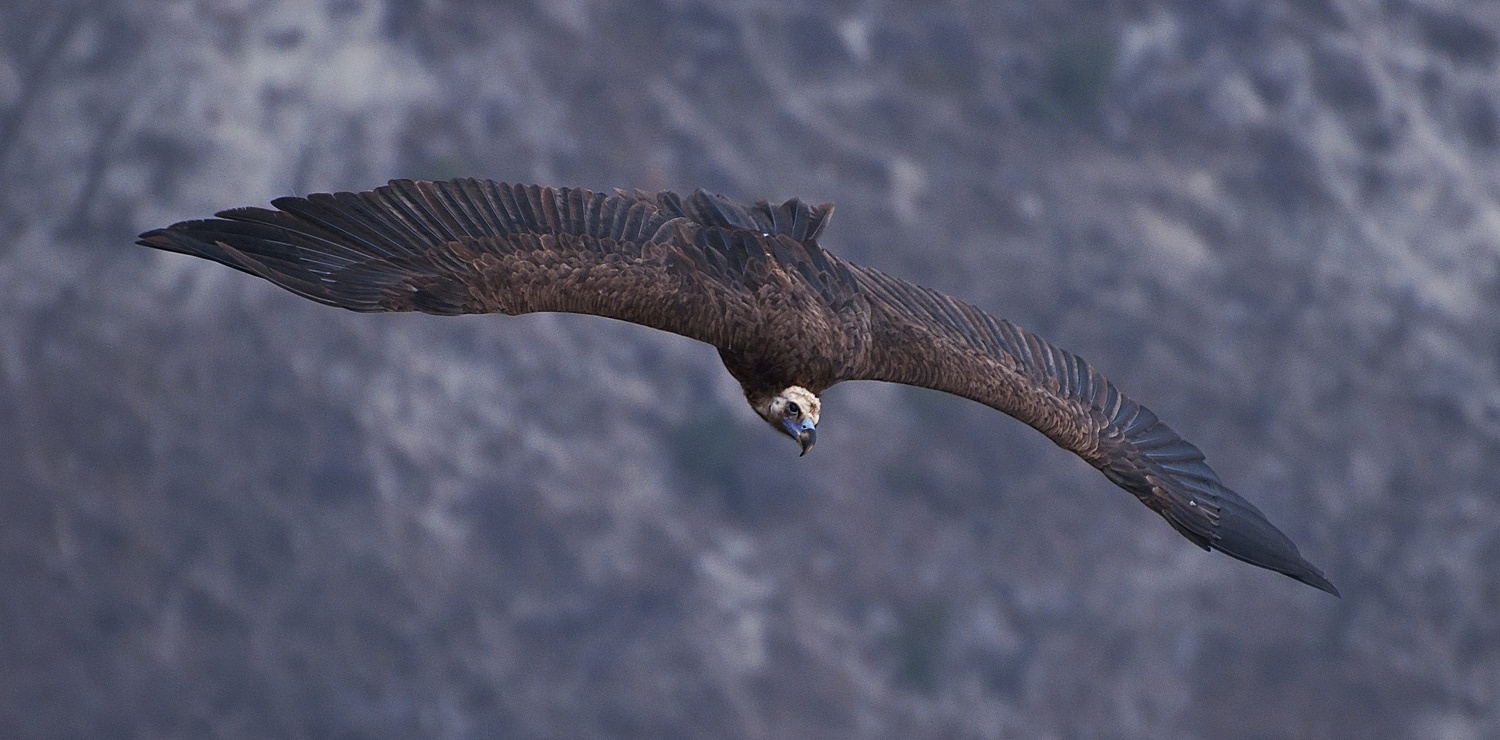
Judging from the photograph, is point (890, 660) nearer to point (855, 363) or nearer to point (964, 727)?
point (964, 727)

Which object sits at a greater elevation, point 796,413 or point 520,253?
point 796,413

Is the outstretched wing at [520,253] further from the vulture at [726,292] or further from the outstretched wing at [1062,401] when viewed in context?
the outstretched wing at [1062,401]

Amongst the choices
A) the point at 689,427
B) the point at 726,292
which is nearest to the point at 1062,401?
the point at 726,292

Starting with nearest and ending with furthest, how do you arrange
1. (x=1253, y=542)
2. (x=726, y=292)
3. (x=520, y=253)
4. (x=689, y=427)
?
(x=520, y=253)
(x=726, y=292)
(x=1253, y=542)
(x=689, y=427)

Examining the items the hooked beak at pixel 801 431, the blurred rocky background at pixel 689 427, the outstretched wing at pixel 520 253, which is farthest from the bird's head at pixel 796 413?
the blurred rocky background at pixel 689 427

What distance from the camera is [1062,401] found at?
16875mm

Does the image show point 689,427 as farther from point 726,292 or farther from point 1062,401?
point 726,292

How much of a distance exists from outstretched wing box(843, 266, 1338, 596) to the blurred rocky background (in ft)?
163

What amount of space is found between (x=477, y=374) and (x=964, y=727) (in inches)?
817

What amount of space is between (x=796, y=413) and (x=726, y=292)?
3.51ft

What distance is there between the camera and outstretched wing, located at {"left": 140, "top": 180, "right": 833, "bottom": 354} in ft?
46.2

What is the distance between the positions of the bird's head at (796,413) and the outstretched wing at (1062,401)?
0.67 meters

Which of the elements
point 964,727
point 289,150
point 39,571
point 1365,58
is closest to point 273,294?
point 289,150

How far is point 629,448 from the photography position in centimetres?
7038
